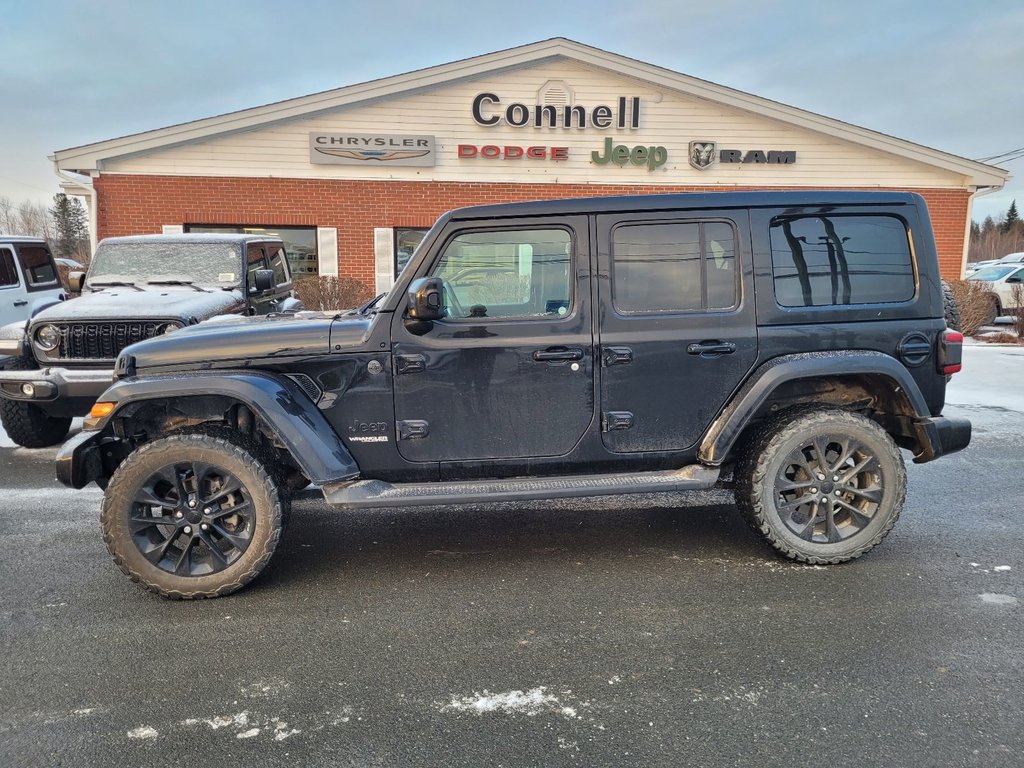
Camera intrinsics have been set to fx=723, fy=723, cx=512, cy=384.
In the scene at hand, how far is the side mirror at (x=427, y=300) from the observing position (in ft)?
11.6

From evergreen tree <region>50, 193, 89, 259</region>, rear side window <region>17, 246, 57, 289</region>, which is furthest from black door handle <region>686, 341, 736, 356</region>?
evergreen tree <region>50, 193, 89, 259</region>

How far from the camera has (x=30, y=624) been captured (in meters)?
3.34

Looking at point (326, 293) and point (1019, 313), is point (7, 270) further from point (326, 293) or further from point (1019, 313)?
point (1019, 313)

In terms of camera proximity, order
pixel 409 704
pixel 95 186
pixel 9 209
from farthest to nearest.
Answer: pixel 9 209
pixel 95 186
pixel 409 704

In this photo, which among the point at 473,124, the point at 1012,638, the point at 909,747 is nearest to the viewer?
the point at 909,747

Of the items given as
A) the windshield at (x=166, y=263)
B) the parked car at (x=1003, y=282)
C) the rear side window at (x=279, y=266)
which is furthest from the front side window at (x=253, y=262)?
the parked car at (x=1003, y=282)

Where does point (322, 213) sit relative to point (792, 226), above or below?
above

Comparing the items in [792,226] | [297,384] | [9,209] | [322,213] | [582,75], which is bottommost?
[297,384]

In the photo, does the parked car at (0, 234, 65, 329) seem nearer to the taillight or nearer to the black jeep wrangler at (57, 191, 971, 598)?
the black jeep wrangler at (57, 191, 971, 598)

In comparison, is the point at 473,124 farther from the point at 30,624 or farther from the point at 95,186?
the point at 30,624

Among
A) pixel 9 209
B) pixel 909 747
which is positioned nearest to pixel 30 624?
pixel 909 747

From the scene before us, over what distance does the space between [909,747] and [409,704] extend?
175 cm

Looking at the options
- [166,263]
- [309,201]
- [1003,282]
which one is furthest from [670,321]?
[1003,282]

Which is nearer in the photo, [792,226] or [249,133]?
[792,226]
